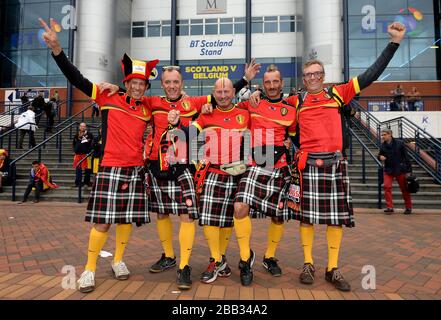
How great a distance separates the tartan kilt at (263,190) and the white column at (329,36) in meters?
16.3

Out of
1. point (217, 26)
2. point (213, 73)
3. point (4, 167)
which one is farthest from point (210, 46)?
point (4, 167)

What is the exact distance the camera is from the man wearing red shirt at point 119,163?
3.09 meters

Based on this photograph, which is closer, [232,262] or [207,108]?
[207,108]

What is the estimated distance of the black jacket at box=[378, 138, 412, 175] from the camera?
7253mm

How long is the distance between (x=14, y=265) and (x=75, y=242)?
103 cm

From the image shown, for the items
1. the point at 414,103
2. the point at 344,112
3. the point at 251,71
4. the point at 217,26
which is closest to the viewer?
the point at 344,112

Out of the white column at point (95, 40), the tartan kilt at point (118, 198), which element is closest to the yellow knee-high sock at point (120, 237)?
the tartan kilt at point (118, 198)

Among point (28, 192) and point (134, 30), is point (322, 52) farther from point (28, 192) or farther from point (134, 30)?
point (28, 192)

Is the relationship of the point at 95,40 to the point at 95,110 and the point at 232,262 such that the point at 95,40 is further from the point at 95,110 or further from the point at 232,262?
the point at 232,262

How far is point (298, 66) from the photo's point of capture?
877 inches

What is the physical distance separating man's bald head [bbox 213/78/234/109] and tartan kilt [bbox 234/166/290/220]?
2.42 feet

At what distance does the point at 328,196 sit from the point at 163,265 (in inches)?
74.9

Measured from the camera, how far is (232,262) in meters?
3.87
